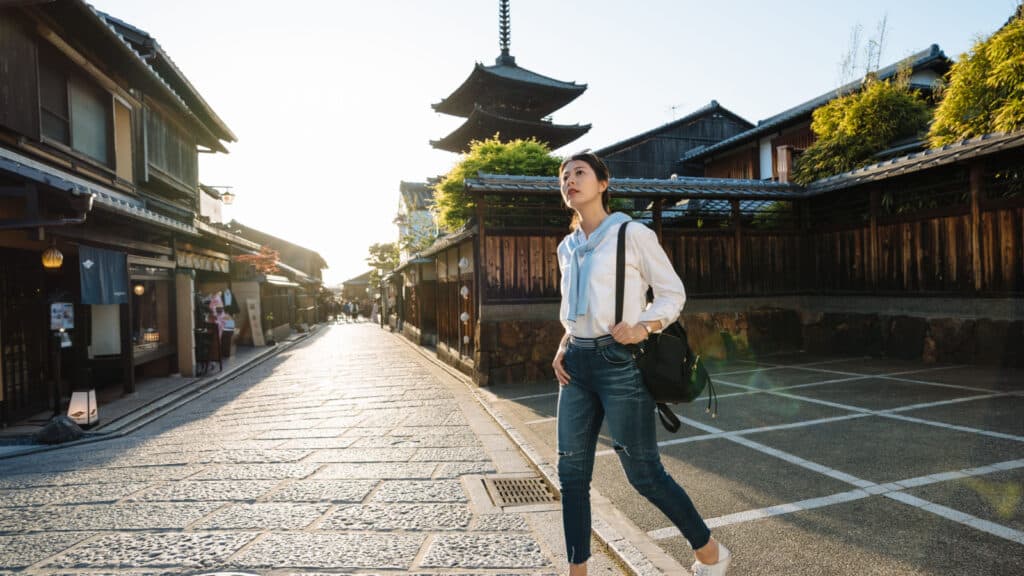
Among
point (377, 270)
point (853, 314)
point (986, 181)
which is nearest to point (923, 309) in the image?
point (853, 314)

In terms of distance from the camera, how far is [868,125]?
13.9 m

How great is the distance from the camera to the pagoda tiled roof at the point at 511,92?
25.3 m

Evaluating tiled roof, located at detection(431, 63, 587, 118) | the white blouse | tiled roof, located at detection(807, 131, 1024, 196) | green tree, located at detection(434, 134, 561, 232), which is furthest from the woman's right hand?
tiled roof, located at detection(431, 63, 587, 118)

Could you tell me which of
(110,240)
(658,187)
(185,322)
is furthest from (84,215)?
(658,187)

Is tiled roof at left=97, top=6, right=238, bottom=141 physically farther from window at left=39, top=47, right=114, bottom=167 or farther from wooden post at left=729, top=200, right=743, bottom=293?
wooden post at left=729, top=200, right=743, bottom=293

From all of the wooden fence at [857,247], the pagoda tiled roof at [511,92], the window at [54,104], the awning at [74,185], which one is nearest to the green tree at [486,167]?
the wooden fence at [857,247]

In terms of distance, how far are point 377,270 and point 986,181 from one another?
44.7 metres

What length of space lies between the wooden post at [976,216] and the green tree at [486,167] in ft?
29.4

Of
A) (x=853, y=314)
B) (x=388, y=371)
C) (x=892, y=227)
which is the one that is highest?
(x=892, y=227)

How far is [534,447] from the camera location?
602cm

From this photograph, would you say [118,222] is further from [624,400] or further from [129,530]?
[624,400]

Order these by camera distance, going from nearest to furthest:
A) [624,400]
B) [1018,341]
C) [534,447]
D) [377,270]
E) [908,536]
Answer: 1. [624,400]
2. [908,536]
3. [534,447]
4. [1018,341]
5. [377,270]

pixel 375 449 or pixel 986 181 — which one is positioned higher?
pixel 986 181

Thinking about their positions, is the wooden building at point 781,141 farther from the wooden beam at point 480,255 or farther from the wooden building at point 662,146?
the wooden beam at point 480,255
